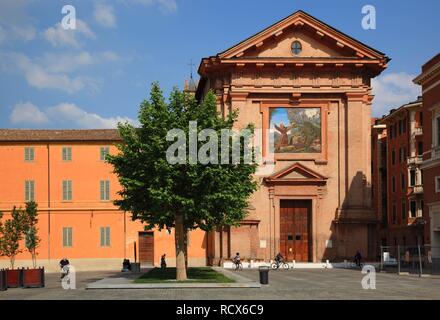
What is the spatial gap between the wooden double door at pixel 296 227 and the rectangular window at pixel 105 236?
1426 cm

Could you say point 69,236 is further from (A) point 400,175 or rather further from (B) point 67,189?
(A) point 400,175

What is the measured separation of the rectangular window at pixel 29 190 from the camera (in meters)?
63.4

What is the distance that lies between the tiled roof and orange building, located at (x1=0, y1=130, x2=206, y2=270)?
0.08 meters

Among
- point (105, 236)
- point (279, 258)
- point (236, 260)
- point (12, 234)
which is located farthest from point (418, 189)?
point (12, 234)

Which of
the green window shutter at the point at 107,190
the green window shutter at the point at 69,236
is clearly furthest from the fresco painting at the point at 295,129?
the green window shutter at the point at 69,236

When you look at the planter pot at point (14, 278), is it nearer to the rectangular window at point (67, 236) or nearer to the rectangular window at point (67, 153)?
the rectangular window at point (67, 236)

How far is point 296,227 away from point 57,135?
21.4 m

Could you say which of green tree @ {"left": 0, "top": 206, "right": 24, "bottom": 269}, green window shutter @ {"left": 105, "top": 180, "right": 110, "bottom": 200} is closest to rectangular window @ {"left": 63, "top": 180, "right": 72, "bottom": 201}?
green window shutter @ {"left": 105, "top": 180, "right": 110, "bottom": 200}

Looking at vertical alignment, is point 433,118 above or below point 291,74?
below
